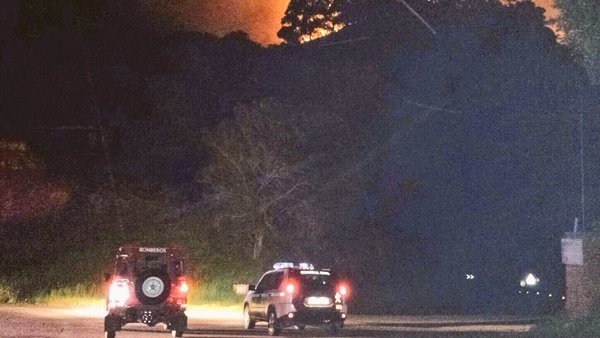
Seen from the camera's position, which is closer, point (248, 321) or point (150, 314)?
point (150, 314)

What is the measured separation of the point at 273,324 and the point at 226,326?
3286 millimetres

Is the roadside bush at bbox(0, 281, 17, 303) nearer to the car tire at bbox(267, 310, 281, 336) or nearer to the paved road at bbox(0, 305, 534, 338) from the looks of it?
the paved road at bbox(0, 305, 534, 338)

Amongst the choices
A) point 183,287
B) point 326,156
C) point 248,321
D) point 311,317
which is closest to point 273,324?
point 311,317

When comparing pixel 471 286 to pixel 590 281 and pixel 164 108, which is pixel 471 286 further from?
pixel 590 281

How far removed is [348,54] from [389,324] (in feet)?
88.3

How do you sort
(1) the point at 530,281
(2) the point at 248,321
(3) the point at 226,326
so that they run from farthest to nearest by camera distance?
(1) the point at 530,281, (3) the point at 226,326, (2) the point at 248,321

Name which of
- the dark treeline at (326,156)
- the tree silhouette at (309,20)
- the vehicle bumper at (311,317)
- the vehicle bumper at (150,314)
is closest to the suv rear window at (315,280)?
the vehicle bumper at (311,317)

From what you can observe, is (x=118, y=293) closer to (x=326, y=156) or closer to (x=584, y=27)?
(x=584, y=27)

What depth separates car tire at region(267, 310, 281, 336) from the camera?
29094 millimetres

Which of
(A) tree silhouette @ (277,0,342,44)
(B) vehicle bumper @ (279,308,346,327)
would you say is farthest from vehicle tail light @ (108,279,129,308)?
(A) tree silhouette @ (277,0,342,44)

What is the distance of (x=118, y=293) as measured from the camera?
84.9 ft

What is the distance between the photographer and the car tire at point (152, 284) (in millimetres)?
25766

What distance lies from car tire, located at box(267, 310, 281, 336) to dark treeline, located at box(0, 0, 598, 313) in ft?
45.1

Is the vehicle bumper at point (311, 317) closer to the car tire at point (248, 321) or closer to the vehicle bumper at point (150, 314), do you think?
the car tire at point (248, 321)
